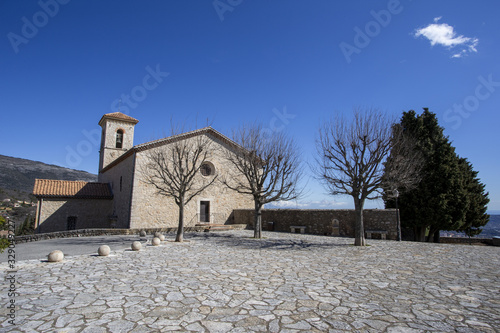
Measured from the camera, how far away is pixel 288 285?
6.34m

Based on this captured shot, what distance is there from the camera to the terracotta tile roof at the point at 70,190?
922 inches

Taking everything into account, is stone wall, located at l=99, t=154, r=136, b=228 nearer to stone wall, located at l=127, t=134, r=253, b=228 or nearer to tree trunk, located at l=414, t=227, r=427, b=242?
stone wall, located at l=127, t=134, r=253, b=228

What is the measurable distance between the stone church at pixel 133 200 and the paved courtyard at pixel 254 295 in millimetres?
11596

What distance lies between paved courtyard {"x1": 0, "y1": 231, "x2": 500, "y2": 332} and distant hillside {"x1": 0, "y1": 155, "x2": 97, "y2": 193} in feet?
198

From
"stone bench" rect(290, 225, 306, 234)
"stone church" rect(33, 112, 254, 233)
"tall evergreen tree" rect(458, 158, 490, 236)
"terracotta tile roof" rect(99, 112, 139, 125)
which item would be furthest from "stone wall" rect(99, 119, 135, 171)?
"tall evergreen tree" rect(458, 158, 490, 236)

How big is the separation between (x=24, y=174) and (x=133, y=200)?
67220 mm

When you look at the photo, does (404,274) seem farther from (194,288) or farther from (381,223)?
(381,223)

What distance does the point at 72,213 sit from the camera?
24.0 m

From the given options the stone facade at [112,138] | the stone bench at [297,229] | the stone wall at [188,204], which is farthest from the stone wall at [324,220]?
the stone facade at [112,138]

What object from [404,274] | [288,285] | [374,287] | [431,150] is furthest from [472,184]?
[288,285]

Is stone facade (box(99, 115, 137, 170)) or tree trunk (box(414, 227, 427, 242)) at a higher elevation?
stone facade (box(99, 115, 137, 170))

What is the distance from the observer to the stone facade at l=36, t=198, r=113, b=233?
75.5 ft

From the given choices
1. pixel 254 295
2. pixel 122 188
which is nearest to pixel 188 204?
pixel 122 188

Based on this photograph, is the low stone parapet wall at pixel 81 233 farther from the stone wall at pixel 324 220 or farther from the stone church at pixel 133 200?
the stone wall at pixel 324 220
